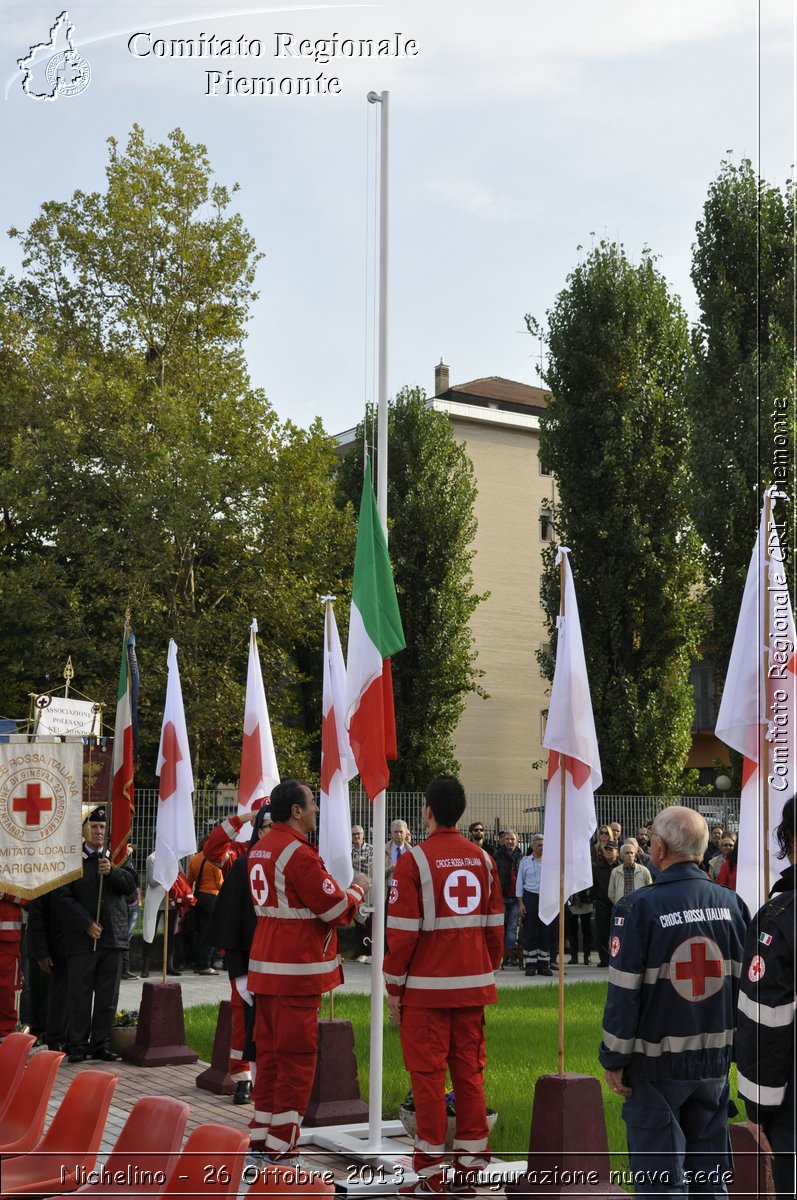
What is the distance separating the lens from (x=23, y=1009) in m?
13.5

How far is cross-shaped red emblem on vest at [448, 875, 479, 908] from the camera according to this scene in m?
7.41

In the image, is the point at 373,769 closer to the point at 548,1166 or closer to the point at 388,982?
the point at 388,982

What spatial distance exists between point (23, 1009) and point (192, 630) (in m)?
14.7

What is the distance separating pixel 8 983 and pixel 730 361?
73.7 feet

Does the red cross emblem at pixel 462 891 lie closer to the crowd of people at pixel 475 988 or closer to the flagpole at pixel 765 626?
the crowd of people at pixel 475 988

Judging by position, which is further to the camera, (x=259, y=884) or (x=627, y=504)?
(x=627, y=504)

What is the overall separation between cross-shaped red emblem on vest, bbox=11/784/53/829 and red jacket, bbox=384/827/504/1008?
5.18 m

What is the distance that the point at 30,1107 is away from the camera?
652 centimetres

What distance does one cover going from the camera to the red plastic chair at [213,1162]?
4562mm

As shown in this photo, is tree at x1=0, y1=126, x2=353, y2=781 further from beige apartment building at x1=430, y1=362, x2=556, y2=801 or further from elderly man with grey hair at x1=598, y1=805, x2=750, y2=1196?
elderly man with grey hair at x1=598, y1=805, x2=750, y2=1196

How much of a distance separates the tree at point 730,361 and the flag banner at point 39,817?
63.0ft

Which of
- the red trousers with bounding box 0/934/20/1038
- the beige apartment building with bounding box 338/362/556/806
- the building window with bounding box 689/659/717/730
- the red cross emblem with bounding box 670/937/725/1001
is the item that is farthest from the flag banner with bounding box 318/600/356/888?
the building window with bounding box 689/659/717/730

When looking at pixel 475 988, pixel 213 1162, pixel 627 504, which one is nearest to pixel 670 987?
pixel 475 988

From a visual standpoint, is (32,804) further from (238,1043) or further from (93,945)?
(238,1043)
